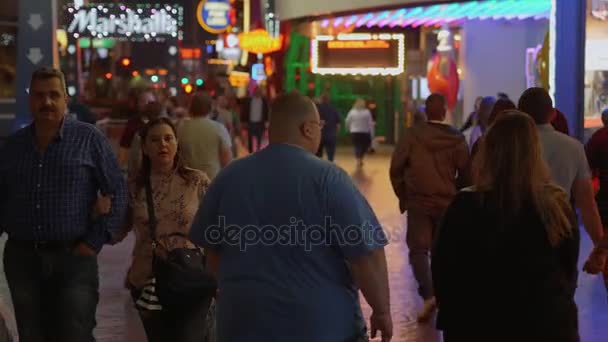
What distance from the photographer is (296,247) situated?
4.52 m

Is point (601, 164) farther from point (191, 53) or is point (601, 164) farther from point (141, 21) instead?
point (191, 53)

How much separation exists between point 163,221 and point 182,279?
352 mm

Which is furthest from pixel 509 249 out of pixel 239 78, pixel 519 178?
pixel 239 78

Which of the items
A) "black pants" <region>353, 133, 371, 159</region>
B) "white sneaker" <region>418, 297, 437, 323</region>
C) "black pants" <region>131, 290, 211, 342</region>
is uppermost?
"black pants" <region>131, 290, 211, 342</region>

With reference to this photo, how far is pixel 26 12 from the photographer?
1262cm

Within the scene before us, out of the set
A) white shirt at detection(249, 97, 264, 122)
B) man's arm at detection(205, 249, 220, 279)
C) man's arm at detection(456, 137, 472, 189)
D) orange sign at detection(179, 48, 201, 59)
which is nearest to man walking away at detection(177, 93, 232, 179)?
man's arm at detection(456, 137, 472, 189)

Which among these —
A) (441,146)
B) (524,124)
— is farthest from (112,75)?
(524,124)

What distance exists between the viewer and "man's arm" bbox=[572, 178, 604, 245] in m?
7.00

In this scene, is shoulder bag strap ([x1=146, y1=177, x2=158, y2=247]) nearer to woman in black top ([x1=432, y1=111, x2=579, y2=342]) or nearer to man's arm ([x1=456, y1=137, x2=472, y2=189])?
woman in black top ([x1=432, y1=111, x2=579, y2=342])

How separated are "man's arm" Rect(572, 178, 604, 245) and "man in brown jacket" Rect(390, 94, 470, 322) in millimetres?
1912

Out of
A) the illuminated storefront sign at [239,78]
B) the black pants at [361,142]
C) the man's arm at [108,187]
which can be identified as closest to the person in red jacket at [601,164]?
the man's arm at [108,187]

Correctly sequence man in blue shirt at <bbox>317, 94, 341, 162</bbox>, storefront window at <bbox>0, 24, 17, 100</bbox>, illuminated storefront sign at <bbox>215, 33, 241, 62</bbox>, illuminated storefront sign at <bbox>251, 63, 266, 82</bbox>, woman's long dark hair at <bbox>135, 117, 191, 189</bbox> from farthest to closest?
illuminated storefront sign at <bbox>215, 33, 241, 62</bbox> < illuminated storefront sign at <bbox>251, 63, 266, 82</bbox> < man in blue shirt at <bbox>317, 94, 341, 162</bbox> < storefront window at <bbox>0, 24, 17, 100</bbox> < woman's long dark hair at <bbox>135, 117, 191, 189</bbox>

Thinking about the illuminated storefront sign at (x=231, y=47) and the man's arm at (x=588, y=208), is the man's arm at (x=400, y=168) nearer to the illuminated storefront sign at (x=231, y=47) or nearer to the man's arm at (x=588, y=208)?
the man's arm at (x=588, y=208)

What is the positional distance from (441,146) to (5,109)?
8593 millimetres
